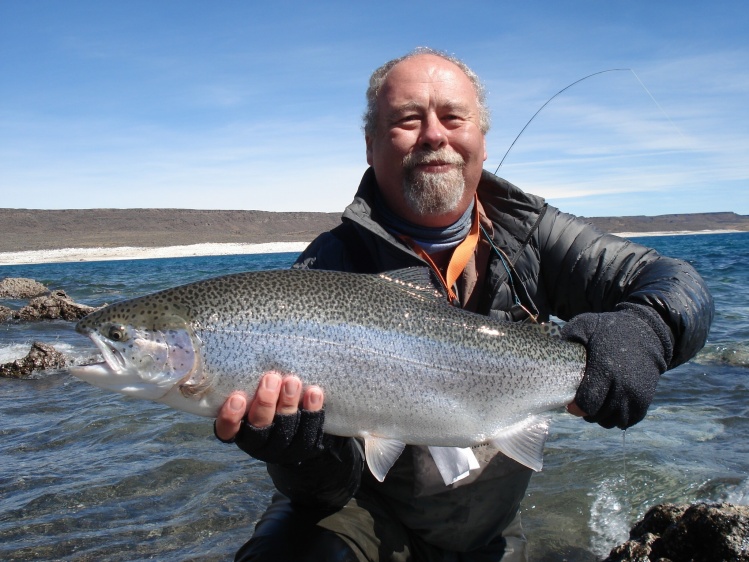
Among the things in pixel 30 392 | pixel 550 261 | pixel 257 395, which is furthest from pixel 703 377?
pixel 30 392

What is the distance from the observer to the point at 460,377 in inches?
120

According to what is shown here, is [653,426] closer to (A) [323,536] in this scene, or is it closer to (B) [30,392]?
(A) [323,536]

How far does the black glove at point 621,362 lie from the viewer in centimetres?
294

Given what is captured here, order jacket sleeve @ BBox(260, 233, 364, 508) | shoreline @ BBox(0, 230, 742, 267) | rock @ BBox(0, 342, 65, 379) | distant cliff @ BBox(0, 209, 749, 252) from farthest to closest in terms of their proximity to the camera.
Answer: distant cliff @ BBox(0, 209, 749, 252) → shoreline @ BBox(0, 230, 742, 267) → rock @ BBox(0, 342, 65, 379) → jacket sleeve @ BBox(260, 233, 364, 508)

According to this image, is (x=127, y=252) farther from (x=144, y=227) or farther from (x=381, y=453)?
(x=381, y=453)

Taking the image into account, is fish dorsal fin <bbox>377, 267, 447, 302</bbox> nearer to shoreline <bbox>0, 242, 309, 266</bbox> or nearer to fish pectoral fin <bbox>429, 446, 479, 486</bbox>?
fish pectoral fin <bbox>429, 446, 479, 486</bbox>

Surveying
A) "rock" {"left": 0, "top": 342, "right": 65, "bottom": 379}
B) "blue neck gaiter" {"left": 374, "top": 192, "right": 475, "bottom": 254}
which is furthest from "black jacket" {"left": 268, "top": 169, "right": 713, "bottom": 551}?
"rock" {"left": 0, "top": 342, "right": 65, "bottom": 379}

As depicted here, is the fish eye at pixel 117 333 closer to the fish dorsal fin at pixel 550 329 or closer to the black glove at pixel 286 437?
the black glove at pixel 286 437

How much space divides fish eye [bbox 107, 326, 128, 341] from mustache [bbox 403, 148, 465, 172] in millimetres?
1830

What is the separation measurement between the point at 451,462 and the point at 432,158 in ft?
5.61

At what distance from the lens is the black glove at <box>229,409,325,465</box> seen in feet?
9.41

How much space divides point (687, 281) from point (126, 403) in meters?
7.27

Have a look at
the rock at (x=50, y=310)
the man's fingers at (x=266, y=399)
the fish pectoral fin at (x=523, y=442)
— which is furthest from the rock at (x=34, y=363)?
the fish pectoral fin at (x=523, y=442)

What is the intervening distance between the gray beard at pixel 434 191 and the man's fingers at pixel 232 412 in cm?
155
